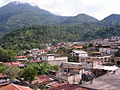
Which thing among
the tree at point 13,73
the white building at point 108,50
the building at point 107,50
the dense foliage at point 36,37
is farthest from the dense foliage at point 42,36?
the tree at point 13,73

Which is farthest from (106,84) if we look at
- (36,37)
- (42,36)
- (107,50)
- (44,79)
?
(42,36)

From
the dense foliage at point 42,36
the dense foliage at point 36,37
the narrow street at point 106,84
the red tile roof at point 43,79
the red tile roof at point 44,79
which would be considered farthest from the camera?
the dense foliage at point 42,36

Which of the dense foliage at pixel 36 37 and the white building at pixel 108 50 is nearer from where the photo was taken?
the white building at pixel 108 50

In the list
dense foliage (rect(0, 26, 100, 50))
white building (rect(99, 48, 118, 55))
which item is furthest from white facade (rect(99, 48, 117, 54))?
dense foliage (rect(0, 26, 100, 50))

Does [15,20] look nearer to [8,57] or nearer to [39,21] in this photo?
[39,21]

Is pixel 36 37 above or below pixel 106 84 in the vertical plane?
above

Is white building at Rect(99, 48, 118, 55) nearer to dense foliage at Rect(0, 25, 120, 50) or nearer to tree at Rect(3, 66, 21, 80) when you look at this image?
dense foliage at Rect(0, 25, 120, 50)

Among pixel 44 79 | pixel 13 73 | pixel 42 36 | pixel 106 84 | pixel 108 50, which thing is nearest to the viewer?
pixel 106 84

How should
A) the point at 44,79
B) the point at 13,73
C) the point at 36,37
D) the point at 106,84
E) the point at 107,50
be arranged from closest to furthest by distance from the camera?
the point at 106,84, the point at 44,79, the point at 13,73, the point at 107,50, the point at 36,37

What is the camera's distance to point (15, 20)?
175 m

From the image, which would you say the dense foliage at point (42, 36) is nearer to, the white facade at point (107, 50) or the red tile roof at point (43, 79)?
the white facade at point (107, 50)

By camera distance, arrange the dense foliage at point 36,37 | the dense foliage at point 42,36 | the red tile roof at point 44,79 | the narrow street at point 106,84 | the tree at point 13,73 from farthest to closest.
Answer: the dense foliage at point 42,36, the dense foliage at point 36,37, the tree at point 13,73, the red tile roof at point 44,79, the narrow street at point 106,84

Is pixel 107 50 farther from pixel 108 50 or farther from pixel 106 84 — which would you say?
pixel 106 84

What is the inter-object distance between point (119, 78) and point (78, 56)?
79.2 feet
